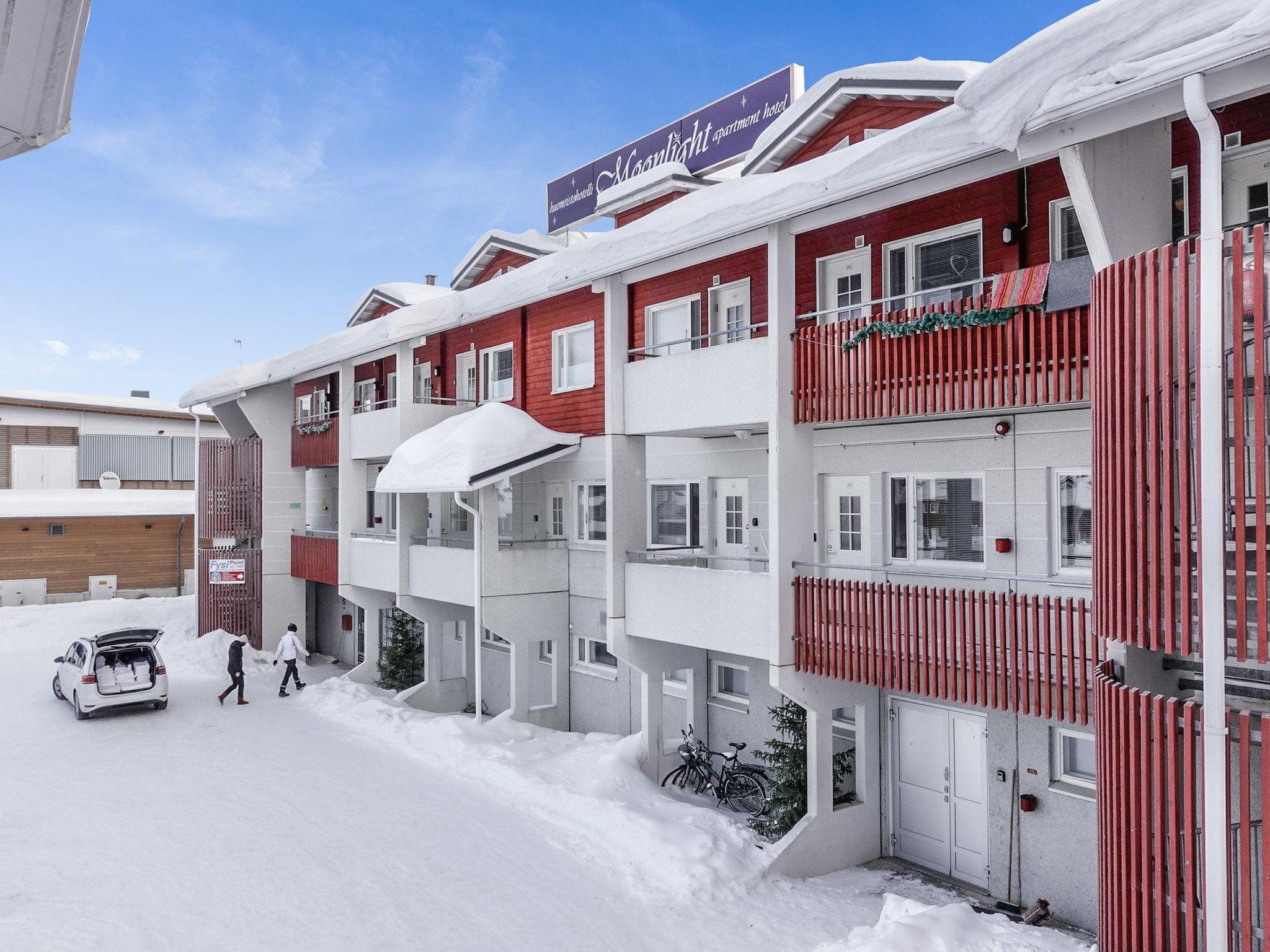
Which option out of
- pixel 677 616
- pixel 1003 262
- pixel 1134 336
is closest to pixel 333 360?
pixel 677 616

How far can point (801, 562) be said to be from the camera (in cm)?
1038

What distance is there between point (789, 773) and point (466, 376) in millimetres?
11909

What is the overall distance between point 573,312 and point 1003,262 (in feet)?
27.4

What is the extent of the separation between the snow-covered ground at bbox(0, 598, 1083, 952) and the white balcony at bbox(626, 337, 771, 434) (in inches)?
196

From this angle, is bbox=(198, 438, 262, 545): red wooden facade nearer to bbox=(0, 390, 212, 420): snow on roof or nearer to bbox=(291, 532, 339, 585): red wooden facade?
bbox=(291, 532, 339, 585): red wooden facade

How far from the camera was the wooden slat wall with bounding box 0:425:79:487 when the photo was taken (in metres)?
35.1

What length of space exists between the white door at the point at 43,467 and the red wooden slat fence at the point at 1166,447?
132ft

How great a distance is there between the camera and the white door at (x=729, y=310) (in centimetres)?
1339

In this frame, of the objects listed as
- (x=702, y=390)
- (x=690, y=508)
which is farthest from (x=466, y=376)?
(x=702, y=390)

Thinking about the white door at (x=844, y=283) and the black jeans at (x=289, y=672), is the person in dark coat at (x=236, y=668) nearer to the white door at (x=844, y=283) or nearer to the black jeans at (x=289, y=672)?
the black jeans at (x=289, y=672)

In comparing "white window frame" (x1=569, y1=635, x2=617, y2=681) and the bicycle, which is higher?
"white window frame" (x1=569, y1=635, x2=617, y2=681)

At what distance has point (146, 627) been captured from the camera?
2695 centimetres

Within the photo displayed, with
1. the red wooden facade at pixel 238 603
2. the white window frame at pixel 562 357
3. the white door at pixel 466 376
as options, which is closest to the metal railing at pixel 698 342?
the white window frame at pixel 562 357

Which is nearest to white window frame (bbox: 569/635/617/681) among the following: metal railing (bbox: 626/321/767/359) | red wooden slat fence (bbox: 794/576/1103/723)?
metal railing (bbox: 626/321/767/359)
